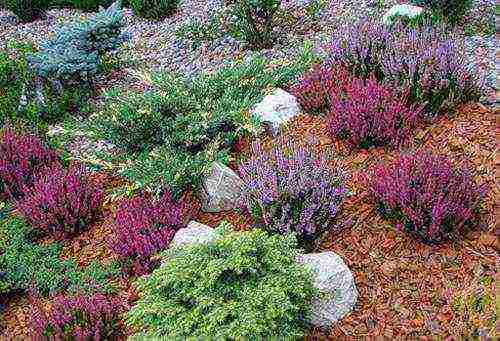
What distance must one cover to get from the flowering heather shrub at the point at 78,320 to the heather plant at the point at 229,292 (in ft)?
0.85

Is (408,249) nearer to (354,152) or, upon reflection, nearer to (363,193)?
(363,193)

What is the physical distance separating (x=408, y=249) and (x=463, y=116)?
156cm

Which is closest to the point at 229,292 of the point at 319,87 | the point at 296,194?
the point at 296,194

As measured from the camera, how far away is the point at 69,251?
14.4ft

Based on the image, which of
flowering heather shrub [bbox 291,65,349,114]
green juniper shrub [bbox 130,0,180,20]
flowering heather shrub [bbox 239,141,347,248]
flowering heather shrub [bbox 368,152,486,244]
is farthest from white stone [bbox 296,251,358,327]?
green juniper shrub [bbox 130,0,180,20]

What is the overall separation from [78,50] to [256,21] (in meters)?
2.11

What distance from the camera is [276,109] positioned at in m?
5.05

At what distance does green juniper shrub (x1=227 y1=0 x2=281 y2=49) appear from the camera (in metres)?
6.79

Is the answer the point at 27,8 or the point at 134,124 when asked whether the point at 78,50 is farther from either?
the point at 27,8

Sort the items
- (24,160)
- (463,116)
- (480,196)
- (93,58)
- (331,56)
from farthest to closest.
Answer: (93,58) < (331,56) < (24,160) < (463,116) < (480,196)

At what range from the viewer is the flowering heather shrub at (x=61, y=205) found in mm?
4453

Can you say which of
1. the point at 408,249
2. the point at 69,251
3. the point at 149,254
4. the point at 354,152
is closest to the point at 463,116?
the point at 354,152

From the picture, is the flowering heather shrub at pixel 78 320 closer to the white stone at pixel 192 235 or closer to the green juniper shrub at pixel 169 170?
the white stone at pixel 192 235

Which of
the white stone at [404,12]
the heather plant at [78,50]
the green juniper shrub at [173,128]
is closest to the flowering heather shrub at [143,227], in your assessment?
the green juniper shrub at [173,128]
